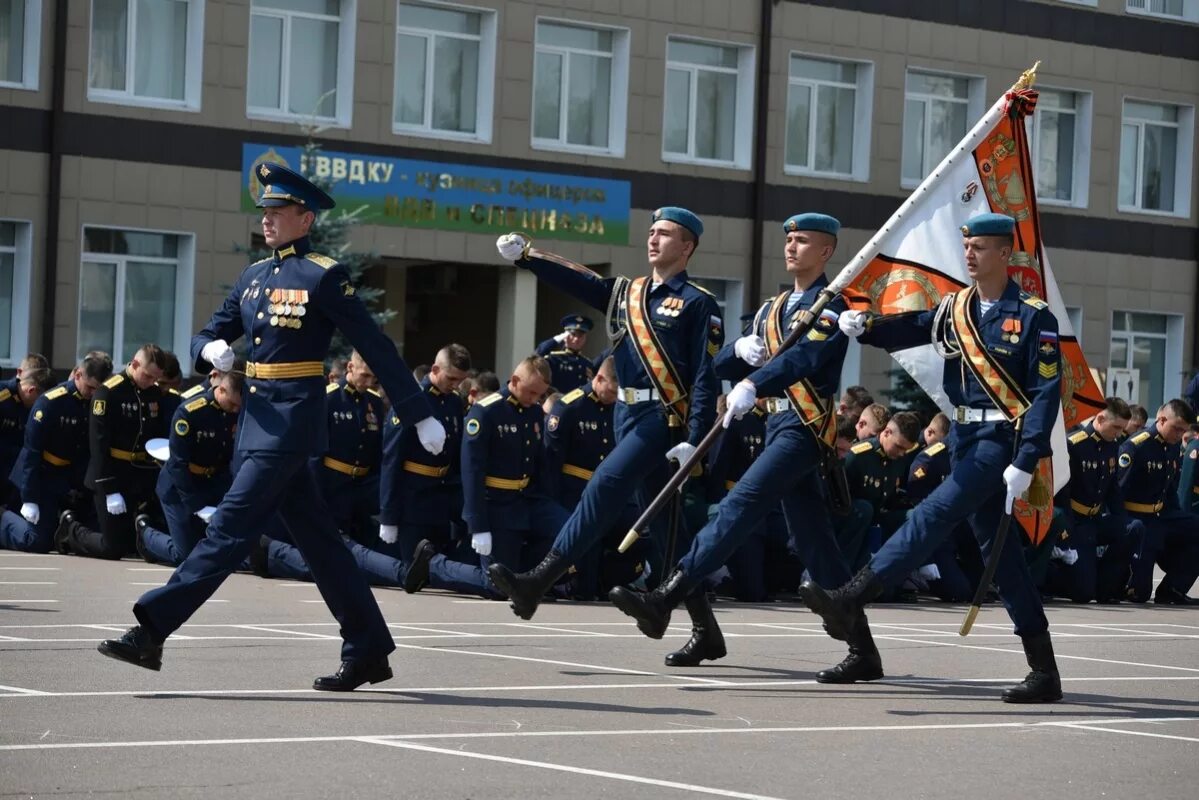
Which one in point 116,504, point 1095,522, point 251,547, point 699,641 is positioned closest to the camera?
point 251,547

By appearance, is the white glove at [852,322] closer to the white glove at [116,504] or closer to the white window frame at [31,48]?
the white glove at [116,504]

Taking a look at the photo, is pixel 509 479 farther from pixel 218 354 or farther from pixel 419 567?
pixel 218 354

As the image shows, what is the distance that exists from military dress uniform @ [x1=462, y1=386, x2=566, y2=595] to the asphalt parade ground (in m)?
1.69

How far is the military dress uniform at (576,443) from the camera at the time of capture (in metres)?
15.2

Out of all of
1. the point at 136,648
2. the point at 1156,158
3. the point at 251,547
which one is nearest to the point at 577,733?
the point at 251,547

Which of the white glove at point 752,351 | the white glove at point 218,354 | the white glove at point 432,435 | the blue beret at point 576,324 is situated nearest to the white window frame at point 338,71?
the blue beret at point 576,324

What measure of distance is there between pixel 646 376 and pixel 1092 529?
7.76m

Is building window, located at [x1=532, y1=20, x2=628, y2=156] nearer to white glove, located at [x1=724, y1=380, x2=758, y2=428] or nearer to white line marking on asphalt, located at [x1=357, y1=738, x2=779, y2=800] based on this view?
white glove, located at [x1=724, y1=380, x2=758, y2=428]

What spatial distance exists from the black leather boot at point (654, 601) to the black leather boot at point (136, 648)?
80.9 inches

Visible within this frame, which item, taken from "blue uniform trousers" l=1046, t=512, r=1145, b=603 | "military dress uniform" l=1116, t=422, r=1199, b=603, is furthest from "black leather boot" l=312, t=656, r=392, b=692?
"military dress uniform" l=1116, t=422, r=1199, b=603

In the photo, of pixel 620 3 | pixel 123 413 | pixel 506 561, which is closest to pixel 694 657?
pixel 506 561

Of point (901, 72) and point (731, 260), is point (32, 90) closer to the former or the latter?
point (731, 260)

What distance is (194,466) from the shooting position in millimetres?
15344

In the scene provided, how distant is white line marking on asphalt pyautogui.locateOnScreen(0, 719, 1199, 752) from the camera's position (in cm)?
704
